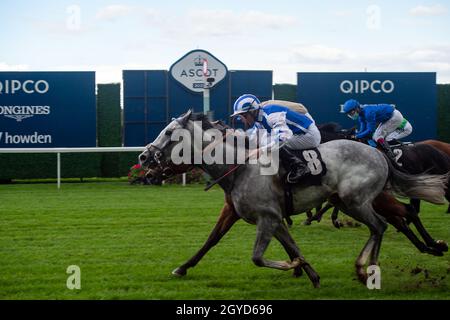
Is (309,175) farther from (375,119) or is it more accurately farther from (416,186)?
(375,119)

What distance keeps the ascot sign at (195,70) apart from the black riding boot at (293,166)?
925cm

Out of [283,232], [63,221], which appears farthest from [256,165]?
[63,221]

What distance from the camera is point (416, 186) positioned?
5.14 meters

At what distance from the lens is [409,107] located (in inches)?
576

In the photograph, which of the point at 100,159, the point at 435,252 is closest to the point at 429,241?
→ the point at 435,252

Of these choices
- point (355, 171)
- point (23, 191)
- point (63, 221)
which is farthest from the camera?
point (23, 191)

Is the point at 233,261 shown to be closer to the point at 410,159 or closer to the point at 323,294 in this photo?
the point at 323,294

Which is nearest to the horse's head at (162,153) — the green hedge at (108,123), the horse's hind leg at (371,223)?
the horse's hind leg at (371,223)

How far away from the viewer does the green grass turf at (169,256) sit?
4.50 meters

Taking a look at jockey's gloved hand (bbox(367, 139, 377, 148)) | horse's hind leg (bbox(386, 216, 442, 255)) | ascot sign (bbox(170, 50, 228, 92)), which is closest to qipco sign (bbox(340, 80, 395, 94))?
ascot sign (bbox(170, 50, 228, 92))

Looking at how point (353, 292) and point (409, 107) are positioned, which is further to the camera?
point (409, 107)

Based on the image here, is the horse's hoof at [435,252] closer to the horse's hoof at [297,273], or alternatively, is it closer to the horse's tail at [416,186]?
the horse's tail at [416,186]

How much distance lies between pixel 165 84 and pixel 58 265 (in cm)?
897

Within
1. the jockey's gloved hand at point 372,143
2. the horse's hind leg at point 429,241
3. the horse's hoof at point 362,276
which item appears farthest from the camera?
the jockey's gloved hand at point 372,143
